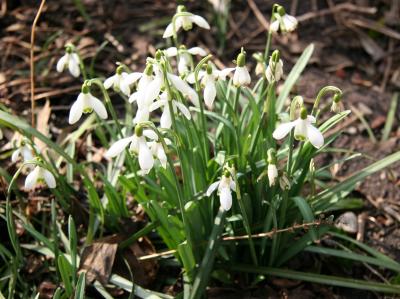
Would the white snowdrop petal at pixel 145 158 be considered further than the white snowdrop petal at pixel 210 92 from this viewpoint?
No

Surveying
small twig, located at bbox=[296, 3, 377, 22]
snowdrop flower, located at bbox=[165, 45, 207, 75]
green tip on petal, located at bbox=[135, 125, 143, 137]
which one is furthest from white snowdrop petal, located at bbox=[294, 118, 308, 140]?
small twig, located at bbox=[296, 3, 377, 22]

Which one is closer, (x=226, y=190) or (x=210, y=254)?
(x=226, y=190)

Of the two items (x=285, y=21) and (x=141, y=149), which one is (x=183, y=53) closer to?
(x=285, y=21)

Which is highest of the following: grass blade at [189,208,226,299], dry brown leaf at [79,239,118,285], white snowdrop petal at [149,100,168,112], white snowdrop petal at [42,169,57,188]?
white snowdrop petal at [149,100,168,112]

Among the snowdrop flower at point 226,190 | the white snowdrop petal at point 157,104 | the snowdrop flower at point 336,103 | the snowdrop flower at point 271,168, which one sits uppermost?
the white snowdrop petal at point 157,104

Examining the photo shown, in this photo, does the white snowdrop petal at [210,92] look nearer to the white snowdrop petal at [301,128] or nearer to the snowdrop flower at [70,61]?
the white snowdrop petal at [301,128]

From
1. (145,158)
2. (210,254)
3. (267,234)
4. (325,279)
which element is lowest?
(325,279)

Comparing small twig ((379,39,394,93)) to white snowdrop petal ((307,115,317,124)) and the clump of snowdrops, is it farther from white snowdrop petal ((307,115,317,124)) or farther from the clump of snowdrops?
white snowdrop petal ((307,115,317,124))

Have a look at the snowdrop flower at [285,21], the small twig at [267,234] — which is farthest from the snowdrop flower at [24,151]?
the snowdrop flower at [285,21]

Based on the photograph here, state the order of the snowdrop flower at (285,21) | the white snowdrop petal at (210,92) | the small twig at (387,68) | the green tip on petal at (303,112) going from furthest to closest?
1. the small twig at (387,68)
2. the snowdrop flower at (285,21)
3. the white snowdrop petal at (210,92)
4. the green tip on petal at (303,112)

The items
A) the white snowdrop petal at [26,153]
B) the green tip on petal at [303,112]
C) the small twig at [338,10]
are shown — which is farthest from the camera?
the small twig at [338,10]

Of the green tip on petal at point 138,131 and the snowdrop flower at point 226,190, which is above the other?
the green tip on petal at point 138,131

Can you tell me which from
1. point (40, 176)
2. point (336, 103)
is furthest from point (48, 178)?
point (336, 103)
